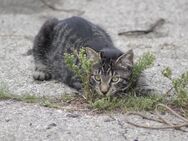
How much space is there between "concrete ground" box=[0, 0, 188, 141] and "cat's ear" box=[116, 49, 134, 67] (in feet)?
1.70

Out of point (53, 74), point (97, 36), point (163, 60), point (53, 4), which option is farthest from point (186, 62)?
point (53, 4)

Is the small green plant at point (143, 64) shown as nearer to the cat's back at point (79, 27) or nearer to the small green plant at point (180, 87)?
the small green plant at point (180, 87)

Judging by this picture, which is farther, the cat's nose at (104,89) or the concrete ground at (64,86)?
the cat's nose at (104,89)

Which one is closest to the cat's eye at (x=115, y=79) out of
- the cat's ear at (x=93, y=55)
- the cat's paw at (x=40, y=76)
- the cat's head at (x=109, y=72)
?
the cat's head at (x=109, y=72)

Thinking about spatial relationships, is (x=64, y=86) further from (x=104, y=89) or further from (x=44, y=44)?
(x=44, y=44)

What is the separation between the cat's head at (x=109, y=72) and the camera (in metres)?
5.82

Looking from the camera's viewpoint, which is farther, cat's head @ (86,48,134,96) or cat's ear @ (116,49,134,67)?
cat's ear @ (116,49,134,67)

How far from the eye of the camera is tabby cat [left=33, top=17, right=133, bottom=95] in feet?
19.3

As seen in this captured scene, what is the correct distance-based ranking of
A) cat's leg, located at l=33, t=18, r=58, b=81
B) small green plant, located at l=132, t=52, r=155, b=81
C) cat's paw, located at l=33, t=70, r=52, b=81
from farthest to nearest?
cat's leg, located at l=33, t=18, r=58, b=81 < cat's paw, located at l=33, t=70, r=52, b=81 < small green plant, located at l=132, t=52, r=155, b=81

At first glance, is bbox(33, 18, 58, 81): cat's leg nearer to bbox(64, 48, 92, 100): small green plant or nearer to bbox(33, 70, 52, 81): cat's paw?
bbox(33, 70, 52, 81): cat's paw

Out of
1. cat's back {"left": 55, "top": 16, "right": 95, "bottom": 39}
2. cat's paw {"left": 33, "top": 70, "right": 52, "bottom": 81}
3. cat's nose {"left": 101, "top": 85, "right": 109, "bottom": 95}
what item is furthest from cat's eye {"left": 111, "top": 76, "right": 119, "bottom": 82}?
cat's paw {"left": 33, "top": 70, "right": 52, "bottom": 81}

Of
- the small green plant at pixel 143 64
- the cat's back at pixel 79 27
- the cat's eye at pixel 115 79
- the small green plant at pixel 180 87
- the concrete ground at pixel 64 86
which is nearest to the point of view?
the concrete ground at pixel 64 86

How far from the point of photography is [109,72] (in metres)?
5.88

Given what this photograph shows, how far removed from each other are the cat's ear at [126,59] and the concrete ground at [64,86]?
1.70 feet
